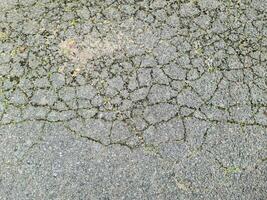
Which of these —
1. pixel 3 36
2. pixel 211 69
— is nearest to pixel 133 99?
pixel 211 69

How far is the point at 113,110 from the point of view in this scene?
3658mm

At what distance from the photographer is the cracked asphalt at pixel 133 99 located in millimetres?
3332

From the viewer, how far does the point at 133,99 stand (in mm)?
3717

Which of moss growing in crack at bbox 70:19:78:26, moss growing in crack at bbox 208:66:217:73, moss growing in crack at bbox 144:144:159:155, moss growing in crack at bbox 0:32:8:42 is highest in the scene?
moss growing in crack at bbox 208:66:217:73

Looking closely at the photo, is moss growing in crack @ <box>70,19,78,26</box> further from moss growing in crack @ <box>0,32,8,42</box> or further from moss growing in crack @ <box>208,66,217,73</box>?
moss growing in crack @ <box>208,66,217,73</box>

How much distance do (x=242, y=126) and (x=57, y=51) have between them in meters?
Result: 1.70

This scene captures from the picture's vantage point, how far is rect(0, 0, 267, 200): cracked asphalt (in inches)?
131

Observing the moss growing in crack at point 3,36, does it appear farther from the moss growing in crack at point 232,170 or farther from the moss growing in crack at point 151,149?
the moss growing in crack at point 232,170

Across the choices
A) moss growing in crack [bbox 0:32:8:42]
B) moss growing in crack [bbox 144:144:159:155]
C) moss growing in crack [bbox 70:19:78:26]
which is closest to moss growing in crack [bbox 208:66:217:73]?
moss growing in crack [bbox 144:144:159:155]

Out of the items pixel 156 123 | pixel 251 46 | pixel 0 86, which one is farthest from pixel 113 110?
pixel 251 46

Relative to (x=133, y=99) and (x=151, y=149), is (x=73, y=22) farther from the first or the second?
(x=151, y=149)

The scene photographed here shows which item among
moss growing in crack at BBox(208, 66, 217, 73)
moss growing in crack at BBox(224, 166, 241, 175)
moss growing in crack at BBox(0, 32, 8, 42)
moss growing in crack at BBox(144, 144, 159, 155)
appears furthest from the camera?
moss growing in crack at BBox(0, 32, 8, 42)

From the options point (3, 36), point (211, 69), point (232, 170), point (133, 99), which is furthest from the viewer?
point (3, 36)

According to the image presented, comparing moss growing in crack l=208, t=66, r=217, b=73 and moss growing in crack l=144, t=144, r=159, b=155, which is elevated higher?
moss growing in crack l=208, t=66, r=217, b=73
